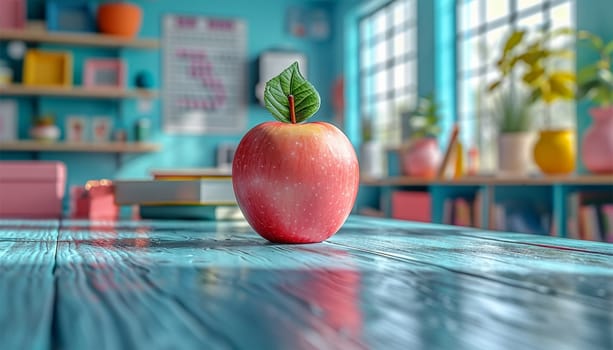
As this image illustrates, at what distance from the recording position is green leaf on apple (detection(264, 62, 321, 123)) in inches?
31.4

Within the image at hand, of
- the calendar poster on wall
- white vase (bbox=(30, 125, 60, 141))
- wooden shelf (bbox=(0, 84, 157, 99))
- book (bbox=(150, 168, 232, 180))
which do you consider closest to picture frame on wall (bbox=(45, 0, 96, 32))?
wooden shelf (bbox=(0, 84, 157, 99))

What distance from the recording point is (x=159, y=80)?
5.71 metres

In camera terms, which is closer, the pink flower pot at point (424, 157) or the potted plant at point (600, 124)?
the potted plant at point (600, 124)

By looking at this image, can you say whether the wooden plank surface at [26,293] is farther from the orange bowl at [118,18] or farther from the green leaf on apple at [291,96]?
the orange bowl at [118,18]

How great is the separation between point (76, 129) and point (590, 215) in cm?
398

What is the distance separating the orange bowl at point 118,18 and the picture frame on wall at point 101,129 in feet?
2.27

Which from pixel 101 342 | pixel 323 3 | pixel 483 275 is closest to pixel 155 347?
pixel 101 342

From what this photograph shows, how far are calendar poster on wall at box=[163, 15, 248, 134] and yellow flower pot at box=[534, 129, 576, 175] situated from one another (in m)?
3.24

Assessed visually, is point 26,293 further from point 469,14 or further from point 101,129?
point 101,129

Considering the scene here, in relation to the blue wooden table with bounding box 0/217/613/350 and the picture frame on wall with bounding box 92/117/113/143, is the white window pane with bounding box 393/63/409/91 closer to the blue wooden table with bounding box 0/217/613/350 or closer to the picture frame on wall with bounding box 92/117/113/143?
the picture frame on wall with bounding box 92/117/113/143

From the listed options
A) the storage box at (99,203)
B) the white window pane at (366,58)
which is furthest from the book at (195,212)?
the white window pane at (366,58)

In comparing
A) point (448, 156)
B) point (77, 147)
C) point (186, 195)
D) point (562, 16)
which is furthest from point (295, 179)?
point (77, 147)

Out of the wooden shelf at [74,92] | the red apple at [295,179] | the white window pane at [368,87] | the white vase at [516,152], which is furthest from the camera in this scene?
the white window pane at [368,87]

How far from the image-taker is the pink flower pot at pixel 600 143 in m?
2.79
